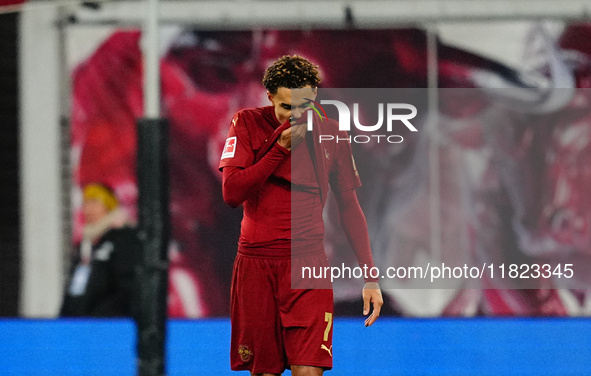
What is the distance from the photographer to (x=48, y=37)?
8297mm

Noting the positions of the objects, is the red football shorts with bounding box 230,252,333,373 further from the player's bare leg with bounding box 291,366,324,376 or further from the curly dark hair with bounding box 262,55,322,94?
the curly dark hair with bounding box 262,55,322,94

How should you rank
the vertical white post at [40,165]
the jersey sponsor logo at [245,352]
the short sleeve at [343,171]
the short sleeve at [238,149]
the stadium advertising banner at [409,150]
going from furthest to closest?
the vertical white post at [40,165] → the stadium advertising banner at [409,150] → the short sleeve at [343,171] → the jersey sponsor logo at [245,352] → the short sleeve at [238,149]

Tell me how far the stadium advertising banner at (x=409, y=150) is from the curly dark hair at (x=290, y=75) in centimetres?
406

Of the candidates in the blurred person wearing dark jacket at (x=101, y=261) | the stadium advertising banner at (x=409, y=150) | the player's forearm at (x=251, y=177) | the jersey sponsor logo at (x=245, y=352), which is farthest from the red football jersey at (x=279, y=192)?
the blurred person wearing dark jacket at (x=101, y=261)

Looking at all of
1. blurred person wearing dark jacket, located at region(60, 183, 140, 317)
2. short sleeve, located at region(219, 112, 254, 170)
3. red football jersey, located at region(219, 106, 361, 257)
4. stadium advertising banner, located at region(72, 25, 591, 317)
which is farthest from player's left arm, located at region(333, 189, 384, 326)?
blurred person wearing dark jacket, located at region(60, 183, 140, 317)

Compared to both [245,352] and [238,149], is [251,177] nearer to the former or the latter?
[238,149]

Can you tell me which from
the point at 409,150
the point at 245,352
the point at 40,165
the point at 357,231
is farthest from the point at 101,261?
the point at 357,231

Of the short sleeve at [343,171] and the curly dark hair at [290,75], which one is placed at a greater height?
the curly dark hair at [290,75]

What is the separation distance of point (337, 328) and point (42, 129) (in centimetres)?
369

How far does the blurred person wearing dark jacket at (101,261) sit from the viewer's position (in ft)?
26.2

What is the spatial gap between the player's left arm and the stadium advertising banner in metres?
3.72

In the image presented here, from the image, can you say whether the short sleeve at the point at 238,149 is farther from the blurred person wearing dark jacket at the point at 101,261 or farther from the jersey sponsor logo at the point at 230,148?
the blurred person wearing dark jacket at the point at 101,261

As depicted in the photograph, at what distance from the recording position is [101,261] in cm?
812

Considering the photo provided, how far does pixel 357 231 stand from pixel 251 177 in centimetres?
69
